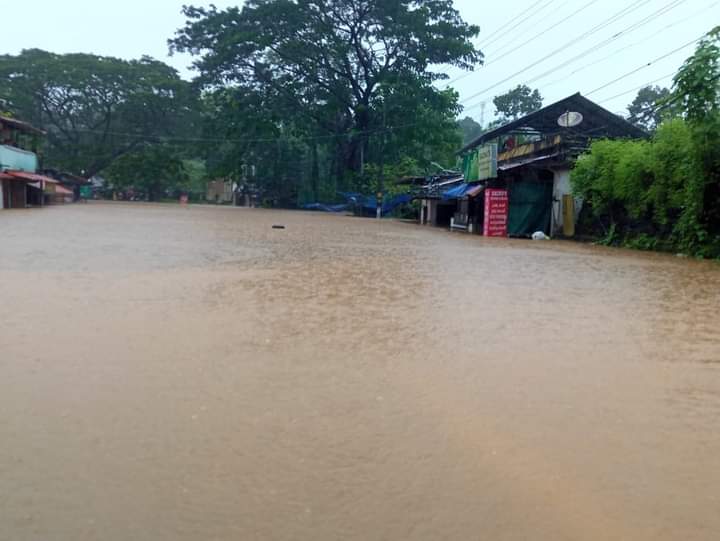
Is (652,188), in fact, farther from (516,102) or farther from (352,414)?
(516,102)

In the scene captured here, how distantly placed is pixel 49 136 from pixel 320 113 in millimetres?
23548

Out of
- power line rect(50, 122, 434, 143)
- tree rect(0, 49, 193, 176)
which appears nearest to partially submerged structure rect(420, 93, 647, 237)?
power line rect(50, 122, 434, 143)

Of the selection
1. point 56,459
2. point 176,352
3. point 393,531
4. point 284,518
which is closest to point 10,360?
point 176,352

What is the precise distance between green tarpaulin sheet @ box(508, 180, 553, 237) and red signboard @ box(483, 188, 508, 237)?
390 mm

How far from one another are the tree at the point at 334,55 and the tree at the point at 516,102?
13.2 m

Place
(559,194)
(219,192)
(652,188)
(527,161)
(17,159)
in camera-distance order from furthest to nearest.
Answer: (219,192) → (17,159) → (527,161) → (559,194) → (652,188)

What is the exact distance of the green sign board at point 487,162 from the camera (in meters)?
22.2

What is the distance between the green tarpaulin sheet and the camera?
71.7 feet

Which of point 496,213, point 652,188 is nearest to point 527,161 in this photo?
point 496,213

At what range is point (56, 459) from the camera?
3074 millimetres

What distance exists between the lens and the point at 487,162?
74.4 feet

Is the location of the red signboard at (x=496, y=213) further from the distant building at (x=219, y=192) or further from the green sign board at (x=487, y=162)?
the distant building at (x=219, y=192)

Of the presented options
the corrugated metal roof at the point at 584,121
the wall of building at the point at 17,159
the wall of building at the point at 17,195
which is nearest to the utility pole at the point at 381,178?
the corrugated metal roof at the point at 584,121

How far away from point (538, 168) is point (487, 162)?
1.83m
